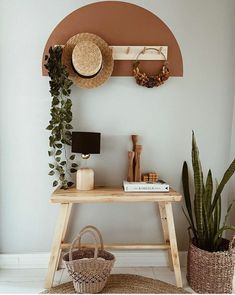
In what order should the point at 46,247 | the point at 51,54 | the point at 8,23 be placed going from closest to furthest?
the point at 51,54, the point at 8,23, the point at 46,247

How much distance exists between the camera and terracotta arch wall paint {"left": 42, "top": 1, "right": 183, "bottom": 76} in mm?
2318

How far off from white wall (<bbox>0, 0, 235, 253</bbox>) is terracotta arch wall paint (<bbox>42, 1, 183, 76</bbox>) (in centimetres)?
6

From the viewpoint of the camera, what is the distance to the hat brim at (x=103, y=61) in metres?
2.28

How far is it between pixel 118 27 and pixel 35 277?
2158mm

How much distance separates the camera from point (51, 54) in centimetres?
216

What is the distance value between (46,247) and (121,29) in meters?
1.97

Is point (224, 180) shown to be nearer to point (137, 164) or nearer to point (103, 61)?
point (137, 164)

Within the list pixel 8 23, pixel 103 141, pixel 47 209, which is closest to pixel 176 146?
pixel 103 141

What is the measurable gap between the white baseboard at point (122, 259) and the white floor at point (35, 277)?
0.04 meters

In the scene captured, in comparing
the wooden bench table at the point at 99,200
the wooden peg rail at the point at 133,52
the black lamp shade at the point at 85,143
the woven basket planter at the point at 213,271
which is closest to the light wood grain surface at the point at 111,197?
the wooden bench table at the point at 99,200

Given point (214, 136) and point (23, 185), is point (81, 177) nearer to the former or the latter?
point (23, 185)

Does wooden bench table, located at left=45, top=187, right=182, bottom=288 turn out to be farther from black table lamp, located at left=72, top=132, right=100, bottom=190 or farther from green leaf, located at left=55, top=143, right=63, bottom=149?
green leaf, located at left=55, top=143, right=63, bottom=149

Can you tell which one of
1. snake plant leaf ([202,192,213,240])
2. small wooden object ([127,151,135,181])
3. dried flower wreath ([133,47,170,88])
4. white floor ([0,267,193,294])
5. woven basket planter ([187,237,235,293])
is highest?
dried flower wreath ([133,47,170,88])

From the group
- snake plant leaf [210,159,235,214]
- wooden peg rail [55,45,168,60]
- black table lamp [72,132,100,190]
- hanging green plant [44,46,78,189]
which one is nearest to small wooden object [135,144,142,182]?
black table lamp [72,132,100,190]
